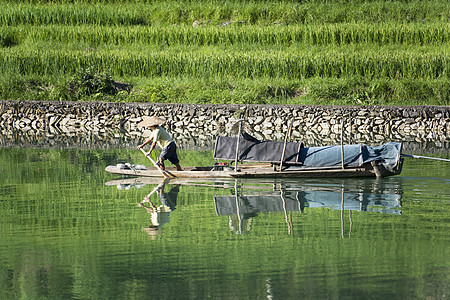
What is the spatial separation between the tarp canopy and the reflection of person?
1.14 metres

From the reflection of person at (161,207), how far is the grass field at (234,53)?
38.3 ft

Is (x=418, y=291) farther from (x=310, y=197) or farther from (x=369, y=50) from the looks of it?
(x=369, y=50)

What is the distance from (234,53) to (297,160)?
46.3 feet

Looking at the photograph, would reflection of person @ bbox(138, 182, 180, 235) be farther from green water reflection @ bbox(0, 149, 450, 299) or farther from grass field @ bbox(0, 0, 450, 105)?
grass field @ bbox(0, 0, 450, 105)

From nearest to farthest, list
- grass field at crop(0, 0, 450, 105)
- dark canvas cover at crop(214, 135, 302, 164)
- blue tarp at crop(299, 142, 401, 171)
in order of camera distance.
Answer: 1. blue tarp at crop(299, 142, 401, 171)
2. dark canvas cover at crop(214, 135, 302, 164)
3. grass field at crop(0, 0, 450, 105)

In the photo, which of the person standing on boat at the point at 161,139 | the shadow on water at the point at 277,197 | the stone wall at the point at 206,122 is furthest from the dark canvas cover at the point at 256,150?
the stone wall at the point at 206,122

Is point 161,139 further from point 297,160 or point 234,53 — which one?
point 234,53

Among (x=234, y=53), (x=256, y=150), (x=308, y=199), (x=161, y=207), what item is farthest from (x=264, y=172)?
(x=234, y=53)

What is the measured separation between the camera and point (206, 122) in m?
21.3

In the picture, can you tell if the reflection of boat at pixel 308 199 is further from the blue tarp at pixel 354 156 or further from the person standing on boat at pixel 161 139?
the person standing on boat at pixel 161 139

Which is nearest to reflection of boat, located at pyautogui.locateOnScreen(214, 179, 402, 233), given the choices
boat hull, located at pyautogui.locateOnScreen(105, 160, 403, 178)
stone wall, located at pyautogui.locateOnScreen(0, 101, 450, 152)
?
boat hull, located at pyautogui.locateOnScreen(105, 160, 403, 178)

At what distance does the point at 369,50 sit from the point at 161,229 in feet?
61.0

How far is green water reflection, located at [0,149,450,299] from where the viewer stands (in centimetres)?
587

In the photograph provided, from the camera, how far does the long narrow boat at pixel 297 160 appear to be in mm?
10742
